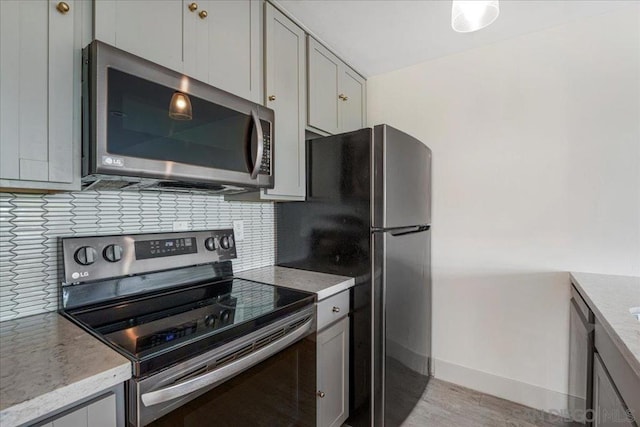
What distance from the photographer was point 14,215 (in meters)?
1.02

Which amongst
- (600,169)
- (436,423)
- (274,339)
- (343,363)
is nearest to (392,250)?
(343,363)

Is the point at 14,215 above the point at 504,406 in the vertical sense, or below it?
above

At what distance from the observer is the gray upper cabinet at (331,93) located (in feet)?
6.26

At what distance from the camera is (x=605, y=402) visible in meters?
1.11

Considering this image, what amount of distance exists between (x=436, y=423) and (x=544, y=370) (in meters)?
0.79

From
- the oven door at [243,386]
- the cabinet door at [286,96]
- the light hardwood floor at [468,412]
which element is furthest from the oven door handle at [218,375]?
the light hardwood floor at [468,412]

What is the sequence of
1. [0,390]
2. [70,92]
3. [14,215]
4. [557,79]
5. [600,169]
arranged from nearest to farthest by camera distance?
[0,390] → [70,92] → [14,215] → [600,169] → [557,79]

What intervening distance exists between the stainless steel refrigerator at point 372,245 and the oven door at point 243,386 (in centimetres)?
38

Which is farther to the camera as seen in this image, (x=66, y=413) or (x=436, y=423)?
(x=436, y=423)

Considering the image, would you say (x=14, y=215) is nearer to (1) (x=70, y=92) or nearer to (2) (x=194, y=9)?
(1) (x=70, y=92)

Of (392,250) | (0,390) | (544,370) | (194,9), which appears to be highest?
(194,9)

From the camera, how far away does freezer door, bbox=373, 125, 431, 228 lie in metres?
1.58

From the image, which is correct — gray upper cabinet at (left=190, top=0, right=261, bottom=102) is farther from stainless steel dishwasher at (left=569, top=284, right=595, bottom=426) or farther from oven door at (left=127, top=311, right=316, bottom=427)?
stainless steel dishwasher at (left=569, top=284, right=595, bottom=426)

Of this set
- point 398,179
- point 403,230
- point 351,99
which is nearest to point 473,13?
point 398,179
